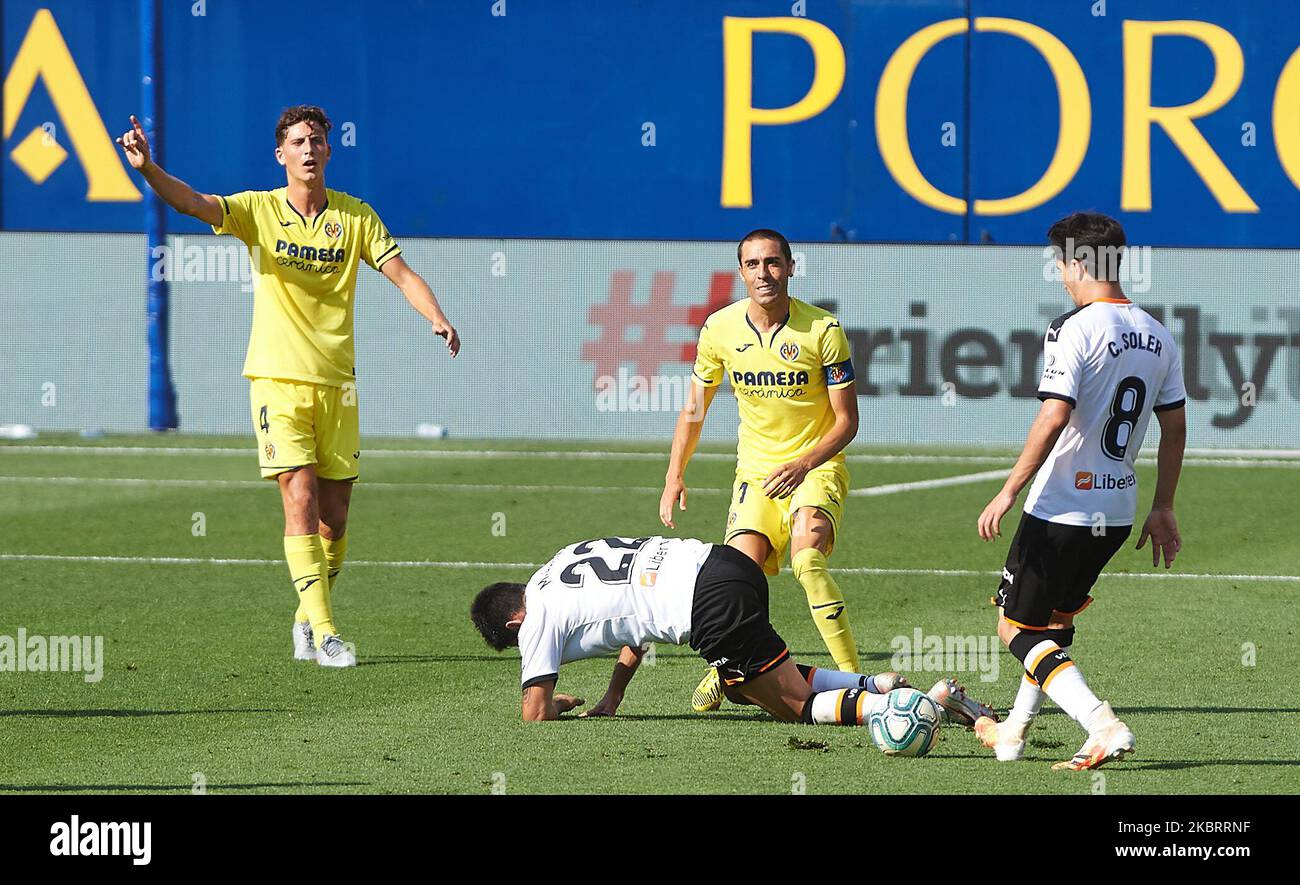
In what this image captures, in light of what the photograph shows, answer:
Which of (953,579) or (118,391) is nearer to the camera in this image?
(953,579)

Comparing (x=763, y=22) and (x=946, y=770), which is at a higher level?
(x=763, y=22)

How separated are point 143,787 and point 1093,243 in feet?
11.5

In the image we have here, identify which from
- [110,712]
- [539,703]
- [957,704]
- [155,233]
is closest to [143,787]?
[110,712]

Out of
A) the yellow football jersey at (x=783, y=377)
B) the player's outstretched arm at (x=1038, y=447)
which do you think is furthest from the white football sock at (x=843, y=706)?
the yellow football jersey at (x=783, y=377)

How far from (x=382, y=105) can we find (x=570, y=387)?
4.23m

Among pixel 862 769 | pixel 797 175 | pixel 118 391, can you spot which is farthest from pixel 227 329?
pixel 862 769

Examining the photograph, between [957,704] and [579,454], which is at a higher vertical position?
[579,454]

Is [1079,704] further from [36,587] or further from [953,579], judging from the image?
[36,587]

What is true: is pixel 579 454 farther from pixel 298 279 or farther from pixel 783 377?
pixel 783 377

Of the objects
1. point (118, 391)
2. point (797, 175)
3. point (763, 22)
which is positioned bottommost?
point (118, 391)

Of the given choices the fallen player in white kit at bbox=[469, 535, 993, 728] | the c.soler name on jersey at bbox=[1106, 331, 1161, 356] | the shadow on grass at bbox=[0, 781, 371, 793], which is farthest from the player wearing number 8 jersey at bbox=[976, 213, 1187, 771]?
the shadow on grass at bbox=[0, 781, 371, 793]

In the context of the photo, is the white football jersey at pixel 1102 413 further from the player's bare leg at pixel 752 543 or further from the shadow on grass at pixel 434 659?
the shadow on grass at pixel 434 659

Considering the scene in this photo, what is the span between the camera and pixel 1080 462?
6.43m

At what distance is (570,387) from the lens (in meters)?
23.9
